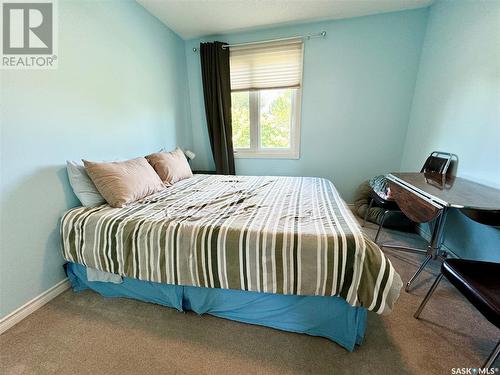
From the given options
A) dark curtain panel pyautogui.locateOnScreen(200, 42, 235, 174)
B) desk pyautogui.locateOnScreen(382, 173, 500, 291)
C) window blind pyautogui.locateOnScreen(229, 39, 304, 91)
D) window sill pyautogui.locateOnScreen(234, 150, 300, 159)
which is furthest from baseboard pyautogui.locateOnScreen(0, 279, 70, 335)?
window blind pyautogui.locateOnScreen(229, 39, 304, 91)

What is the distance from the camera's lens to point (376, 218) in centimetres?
260

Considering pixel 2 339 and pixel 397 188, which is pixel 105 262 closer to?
pixel 2 339

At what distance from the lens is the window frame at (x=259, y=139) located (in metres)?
2.93

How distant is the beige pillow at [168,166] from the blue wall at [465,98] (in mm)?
2678

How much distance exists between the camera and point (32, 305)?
1.38 meters

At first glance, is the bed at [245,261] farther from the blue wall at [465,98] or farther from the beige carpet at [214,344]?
the blue wall at [465,98]

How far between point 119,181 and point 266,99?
221cm

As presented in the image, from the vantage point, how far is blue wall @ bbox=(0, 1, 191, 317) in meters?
1.27

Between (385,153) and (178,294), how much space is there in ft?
9.52

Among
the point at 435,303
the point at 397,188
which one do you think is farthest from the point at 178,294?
the point at 397,188

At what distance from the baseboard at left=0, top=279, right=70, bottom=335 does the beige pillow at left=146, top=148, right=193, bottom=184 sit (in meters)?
1.13

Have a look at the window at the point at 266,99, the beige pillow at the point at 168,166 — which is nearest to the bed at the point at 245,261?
the beige pillow at the point at 168,166

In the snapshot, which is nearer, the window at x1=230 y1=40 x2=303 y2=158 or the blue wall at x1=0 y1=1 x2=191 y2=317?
the blue wall at x1=0 y1=1 x2=191 y2=317

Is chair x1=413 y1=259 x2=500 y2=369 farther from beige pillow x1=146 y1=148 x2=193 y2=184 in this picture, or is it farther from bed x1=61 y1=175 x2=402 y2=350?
beige pillow x1=146 y1=148 x2=193 y2=184
